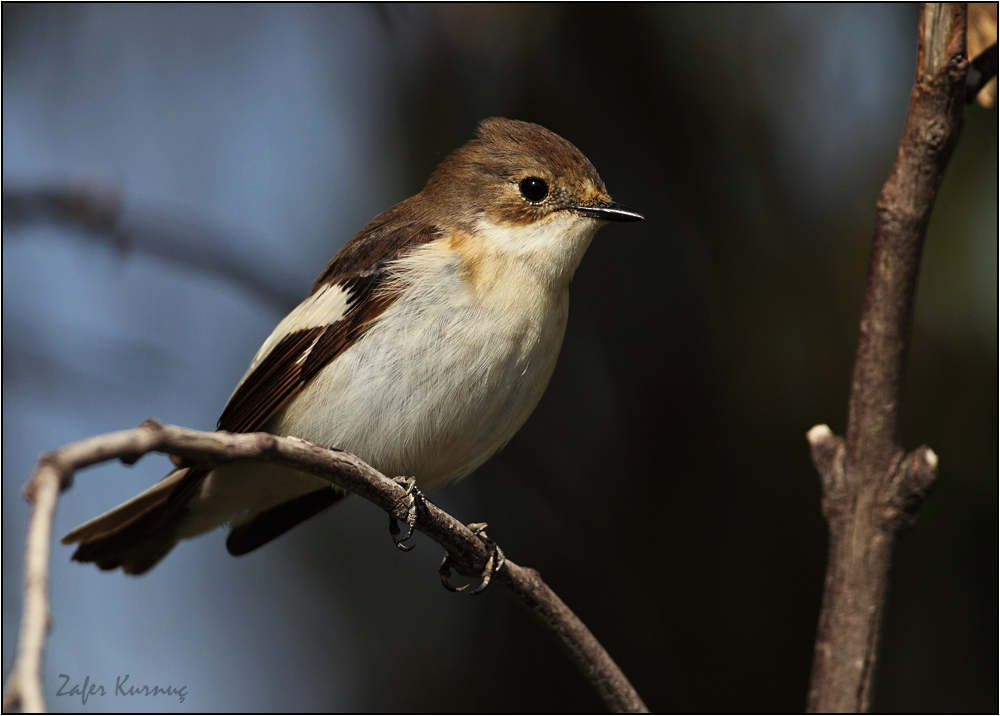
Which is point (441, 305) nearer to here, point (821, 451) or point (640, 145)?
point (821, 451)

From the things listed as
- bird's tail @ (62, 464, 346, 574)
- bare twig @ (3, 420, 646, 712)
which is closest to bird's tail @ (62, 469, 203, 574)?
bird's tail @ (62, 464, 346, 574)

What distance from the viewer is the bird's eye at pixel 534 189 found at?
11.0 feet

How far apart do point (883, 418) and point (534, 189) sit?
1536 millimetres

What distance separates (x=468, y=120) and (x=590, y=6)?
87cm

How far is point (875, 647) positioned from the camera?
2389 millimetres

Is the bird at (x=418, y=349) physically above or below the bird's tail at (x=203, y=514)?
above

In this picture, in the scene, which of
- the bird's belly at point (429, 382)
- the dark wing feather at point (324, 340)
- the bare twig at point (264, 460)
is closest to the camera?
the bare twig at point (264, 460)

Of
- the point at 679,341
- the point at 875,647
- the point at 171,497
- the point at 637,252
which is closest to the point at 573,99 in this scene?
the point at 637,252

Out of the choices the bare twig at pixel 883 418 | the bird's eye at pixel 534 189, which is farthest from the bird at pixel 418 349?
the bare twig at pixel 883 418

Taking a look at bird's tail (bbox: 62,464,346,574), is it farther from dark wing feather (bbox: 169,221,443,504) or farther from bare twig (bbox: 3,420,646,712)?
bare twig (bbox: 3,420,646,712)

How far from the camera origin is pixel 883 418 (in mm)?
2396

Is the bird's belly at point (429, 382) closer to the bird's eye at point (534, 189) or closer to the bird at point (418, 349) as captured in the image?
the bird at point (418, 349)

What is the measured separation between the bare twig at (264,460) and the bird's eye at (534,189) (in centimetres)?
133

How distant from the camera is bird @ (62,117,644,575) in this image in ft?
9.51
